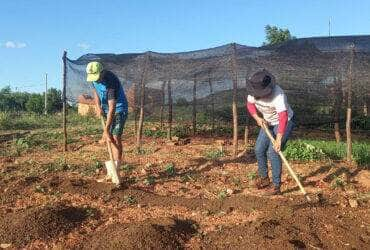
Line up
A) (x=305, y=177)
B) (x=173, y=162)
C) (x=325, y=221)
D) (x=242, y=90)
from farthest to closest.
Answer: (x=242, y=90)
(x=173, y=162)
(x=305, y=177)
(x=325, y=221)

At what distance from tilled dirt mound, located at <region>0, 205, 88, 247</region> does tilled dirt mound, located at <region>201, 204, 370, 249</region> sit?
1371mm

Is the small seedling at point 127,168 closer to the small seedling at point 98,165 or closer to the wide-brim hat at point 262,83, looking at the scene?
the small seedling at point 98,165

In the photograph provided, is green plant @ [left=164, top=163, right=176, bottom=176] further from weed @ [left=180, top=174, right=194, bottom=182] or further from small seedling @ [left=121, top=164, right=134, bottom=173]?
small seedling @ [left=121, top=164, right=134, bottom=173]

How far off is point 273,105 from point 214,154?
325 centimetres

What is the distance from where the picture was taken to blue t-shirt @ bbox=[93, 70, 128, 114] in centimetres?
662

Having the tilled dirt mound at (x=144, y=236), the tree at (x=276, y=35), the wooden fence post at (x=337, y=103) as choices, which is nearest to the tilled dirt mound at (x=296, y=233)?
the tilled dirt mound at (x=144, y=236)

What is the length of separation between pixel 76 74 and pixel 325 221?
6.85 meters

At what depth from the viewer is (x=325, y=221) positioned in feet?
17.4

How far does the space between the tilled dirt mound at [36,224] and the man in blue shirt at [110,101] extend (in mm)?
1478

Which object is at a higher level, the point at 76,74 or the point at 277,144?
the point at 76,74

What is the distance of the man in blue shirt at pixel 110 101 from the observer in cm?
659

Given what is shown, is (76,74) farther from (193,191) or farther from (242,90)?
(193,191)

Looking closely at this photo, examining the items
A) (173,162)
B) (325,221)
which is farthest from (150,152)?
(325,221)

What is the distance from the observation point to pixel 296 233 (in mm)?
4898
